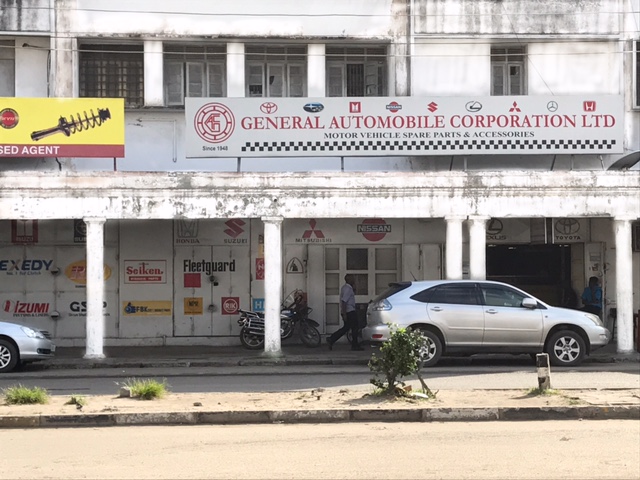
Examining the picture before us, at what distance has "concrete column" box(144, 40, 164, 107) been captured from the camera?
2184 centimetres

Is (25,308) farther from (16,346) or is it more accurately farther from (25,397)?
(25,397)

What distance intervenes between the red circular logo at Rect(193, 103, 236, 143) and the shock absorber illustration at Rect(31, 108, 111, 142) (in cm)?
190

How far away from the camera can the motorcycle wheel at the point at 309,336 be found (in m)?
22.1

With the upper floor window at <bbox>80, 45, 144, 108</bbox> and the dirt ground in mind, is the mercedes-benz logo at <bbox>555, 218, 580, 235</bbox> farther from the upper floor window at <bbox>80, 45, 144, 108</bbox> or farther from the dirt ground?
the dirt ground

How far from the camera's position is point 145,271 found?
76.1ft

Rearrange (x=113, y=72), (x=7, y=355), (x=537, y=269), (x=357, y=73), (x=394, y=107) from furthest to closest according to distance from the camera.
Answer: (x=537, y=269) → (x=357, y=73) → (x=113, y=72) → (x=394, y=107) → (x=7, y=355)

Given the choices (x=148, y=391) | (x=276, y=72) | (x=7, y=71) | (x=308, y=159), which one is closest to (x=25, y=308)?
(x=7, y=71)

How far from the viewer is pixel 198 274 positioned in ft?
76.5

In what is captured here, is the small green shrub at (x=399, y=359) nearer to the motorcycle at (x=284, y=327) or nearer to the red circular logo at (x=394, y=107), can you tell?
the red circular logo at (x=394, y=107)

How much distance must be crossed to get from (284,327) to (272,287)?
2805 millimetres

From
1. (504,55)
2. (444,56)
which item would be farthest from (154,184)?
(504,55)

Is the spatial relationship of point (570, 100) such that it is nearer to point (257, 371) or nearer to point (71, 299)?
point (257, 371)

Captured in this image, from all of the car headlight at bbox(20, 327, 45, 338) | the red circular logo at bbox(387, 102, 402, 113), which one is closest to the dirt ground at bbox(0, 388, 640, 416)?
the car headlight at bbox(20, 327, 45, 338)

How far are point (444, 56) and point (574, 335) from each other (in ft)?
26.1
